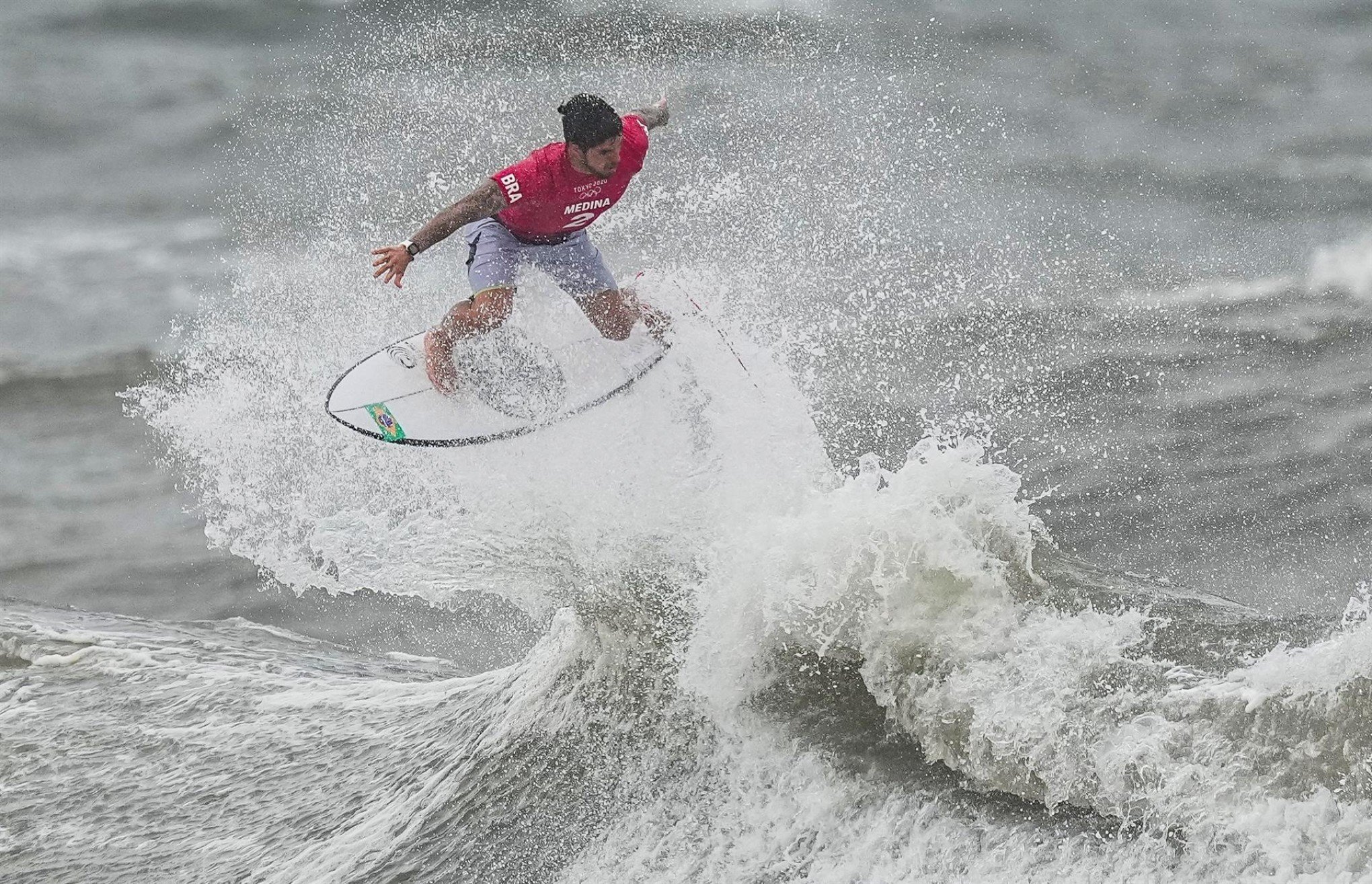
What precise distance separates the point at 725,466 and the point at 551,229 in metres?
1.47

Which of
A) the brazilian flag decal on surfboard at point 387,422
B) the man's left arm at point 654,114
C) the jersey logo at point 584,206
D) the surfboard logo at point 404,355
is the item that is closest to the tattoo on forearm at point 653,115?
the man's left arm at point 654,114

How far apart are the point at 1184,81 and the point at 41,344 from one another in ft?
36.0

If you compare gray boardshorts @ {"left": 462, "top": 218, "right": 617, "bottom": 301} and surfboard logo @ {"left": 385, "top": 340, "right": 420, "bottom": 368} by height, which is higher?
gray boardshorts @ {"left": 462, "top": 218, "right": 617, "bottom": 301}

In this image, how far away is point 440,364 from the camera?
23.4ft

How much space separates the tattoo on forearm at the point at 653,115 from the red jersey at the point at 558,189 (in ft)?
0.14

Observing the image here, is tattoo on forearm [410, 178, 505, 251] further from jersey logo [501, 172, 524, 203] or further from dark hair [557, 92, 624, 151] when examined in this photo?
dark hair [557, 92, 624, 151]

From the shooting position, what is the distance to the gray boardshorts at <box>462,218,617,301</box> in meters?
6.80

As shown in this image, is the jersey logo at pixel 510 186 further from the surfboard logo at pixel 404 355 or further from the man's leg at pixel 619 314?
the surfboard logo at pixel 404 355

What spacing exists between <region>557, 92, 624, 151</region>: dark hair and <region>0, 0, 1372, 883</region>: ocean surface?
4.48ft

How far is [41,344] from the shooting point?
11.0 m

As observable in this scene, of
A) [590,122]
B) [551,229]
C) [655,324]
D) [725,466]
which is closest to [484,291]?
[551,229]

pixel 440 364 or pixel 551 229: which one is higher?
pixel 551 229

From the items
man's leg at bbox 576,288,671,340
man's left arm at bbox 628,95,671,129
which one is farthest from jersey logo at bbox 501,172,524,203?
man's leg at bbox 576,288,671,340

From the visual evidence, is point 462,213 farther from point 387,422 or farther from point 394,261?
point 387,422
